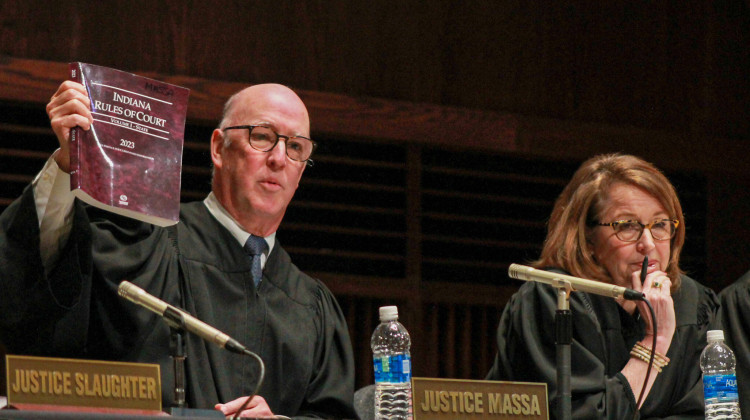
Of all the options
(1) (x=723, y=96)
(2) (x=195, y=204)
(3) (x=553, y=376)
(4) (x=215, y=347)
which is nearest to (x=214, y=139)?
(2) (x=195, y=204)

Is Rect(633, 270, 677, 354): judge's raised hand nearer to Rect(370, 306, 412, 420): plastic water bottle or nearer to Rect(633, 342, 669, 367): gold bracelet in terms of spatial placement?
Rect(633, 342, 669, 367): gold bracelet

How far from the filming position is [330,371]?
11.3ft

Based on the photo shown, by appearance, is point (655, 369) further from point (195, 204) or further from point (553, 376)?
point (195, 204)

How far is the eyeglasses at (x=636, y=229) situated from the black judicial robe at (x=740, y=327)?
1.29 feet

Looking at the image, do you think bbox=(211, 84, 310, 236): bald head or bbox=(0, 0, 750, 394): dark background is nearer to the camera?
bbox=(211, 84, 310, 236): bald head

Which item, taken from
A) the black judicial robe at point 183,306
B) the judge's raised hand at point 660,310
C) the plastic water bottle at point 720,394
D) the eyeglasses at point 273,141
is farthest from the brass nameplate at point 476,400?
→ the eyeglasses at point 273,141

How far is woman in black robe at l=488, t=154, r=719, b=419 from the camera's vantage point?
340cm

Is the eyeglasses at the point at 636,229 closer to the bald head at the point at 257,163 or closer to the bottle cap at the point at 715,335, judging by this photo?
the bottle cap at the point at 715,335

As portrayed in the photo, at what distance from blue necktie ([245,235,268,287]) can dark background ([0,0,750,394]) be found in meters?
1.59

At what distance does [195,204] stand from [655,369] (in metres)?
1.52

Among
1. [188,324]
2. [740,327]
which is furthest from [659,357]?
[188,324]

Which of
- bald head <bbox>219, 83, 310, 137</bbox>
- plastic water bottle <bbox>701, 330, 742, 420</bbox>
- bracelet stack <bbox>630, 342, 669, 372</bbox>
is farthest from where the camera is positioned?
bald head <bbox>219, 83, 310, 137</bbox>

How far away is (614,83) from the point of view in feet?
18.8

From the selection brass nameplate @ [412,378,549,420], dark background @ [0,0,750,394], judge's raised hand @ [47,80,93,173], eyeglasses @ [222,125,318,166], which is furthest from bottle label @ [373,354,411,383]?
dark background @ [0,0,750,394]
